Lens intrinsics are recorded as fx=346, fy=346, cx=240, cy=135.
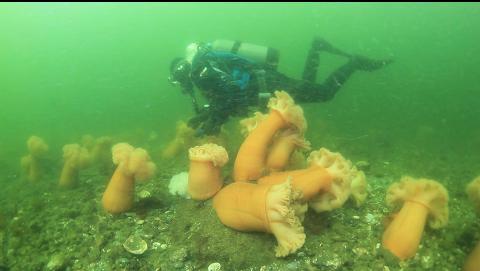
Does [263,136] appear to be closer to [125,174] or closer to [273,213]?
[273,213]

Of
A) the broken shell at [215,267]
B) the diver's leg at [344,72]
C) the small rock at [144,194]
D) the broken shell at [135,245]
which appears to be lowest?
Answer: the small rock at [144,194]

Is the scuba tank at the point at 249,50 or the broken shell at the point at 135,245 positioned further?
the scuba tank at the point at 249,50

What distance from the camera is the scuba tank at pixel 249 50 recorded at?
796 cm

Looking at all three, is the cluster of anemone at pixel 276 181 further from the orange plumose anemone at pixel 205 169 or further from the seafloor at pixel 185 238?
the seafloor at pixel 185 238

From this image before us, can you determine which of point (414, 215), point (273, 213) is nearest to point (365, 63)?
point (414, 215)

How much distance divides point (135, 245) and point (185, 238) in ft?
1.89

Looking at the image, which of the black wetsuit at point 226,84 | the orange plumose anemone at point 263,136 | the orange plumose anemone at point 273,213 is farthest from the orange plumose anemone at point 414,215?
the black wetsuit at point 226,84

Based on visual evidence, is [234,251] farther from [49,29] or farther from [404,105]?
[49,29]

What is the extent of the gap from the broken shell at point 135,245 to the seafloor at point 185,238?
58mm

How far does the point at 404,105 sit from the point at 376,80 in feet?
48.7

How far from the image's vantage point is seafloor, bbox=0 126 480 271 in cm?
370

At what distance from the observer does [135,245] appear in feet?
13.1

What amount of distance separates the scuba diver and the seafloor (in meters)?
1.82

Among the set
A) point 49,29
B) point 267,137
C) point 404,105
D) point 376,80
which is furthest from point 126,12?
point 267,137
